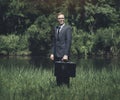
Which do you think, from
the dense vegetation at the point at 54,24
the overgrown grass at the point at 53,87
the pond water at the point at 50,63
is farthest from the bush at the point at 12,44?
the overgrown grass at the point at 53,87

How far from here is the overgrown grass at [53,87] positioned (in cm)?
861

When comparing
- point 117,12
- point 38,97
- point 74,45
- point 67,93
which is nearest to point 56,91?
point 67,93

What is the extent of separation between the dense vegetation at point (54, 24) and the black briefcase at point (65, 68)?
3530cm

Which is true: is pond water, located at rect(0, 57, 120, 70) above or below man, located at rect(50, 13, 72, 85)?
below

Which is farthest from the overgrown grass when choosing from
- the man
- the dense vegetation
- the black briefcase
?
the dense vegetation

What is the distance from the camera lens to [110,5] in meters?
50.6

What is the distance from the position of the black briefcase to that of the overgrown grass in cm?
29

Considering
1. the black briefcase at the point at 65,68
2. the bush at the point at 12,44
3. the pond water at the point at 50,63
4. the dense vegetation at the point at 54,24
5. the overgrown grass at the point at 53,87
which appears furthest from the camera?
the dense vegetation at the point at 54,24

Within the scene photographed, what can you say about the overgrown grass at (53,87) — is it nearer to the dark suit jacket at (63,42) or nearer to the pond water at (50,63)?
the dark suit jacket at (63,42)

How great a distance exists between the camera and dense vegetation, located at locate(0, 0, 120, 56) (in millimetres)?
47281

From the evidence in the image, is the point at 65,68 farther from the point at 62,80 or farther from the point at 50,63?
the point at 50,63

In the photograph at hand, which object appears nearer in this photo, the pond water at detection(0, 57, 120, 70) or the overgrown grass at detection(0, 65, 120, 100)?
the overgrown grass at detection(0, 65, 120, 100)

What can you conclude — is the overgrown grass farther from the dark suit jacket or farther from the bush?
the bush

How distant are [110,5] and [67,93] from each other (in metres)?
42.2
